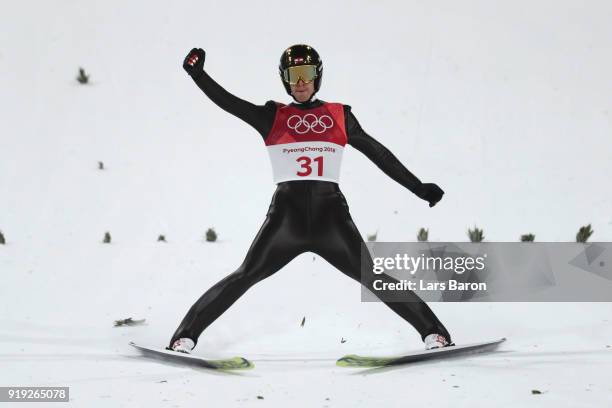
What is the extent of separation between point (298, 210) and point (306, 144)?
0.42 m

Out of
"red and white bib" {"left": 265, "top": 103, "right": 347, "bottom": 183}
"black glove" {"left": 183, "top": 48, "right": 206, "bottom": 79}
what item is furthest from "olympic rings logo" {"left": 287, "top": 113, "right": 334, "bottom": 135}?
"black glove" {"left": 183, "top": 48, "right": 206, "bottom": 79}

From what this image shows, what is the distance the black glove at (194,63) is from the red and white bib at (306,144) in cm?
56

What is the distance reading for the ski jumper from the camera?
537cm

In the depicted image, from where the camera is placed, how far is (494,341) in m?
5.59

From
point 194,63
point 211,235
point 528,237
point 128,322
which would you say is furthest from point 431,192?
point 211,235

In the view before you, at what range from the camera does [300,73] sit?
17.6 ft

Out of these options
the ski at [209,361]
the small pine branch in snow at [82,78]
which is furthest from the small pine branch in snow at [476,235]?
the small pine branch in snow at [82,78]

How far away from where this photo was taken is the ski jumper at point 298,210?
5.37 metres

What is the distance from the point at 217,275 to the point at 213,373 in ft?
6.20

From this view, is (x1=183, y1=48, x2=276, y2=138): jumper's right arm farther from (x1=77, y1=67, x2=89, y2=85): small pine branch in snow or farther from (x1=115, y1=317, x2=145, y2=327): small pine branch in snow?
(x1=77, y1=67, x2=89, y2=85): small pine branch in snow

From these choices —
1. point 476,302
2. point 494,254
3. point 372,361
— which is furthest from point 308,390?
point 494,254

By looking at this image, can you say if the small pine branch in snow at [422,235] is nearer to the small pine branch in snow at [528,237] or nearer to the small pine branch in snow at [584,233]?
the small pine branch in snow at [528,237]

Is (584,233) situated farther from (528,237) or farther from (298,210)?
(298,210)

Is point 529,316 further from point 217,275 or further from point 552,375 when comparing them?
point 217,275
